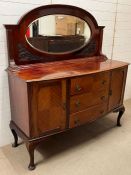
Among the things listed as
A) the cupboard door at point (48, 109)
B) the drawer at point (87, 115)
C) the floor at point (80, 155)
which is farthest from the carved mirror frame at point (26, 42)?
the floor at point (80, 155)

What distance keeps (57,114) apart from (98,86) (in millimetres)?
526

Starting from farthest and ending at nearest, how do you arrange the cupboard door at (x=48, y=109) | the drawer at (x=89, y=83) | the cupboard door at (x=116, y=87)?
the cupboard door at (x=116, y=87)
the drawer at (x=89, y=83)
the cupboard door at (x=48, y=109)

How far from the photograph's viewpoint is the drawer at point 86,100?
1.84 meters

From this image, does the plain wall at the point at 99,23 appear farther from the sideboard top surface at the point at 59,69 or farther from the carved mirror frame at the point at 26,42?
the sideboard top surface at the point at 59,69

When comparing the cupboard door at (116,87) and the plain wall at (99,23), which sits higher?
the plain wall at (99,23)

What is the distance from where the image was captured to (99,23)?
2.47 metres

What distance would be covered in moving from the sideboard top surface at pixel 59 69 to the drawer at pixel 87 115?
39cm

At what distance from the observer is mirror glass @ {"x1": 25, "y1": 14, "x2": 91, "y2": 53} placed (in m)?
1.90

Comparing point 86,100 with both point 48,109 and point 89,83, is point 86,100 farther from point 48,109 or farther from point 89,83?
point 48,109

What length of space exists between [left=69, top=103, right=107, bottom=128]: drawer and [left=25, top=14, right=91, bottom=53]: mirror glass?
0.68 metres

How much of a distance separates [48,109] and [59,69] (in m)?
0.41

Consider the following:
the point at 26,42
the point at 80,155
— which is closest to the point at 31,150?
the point at 80,155

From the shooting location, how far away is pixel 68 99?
1.79 m

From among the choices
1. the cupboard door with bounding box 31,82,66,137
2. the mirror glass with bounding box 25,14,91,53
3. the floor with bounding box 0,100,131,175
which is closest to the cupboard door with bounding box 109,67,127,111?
the floor with bounding box 0,100,131,175
